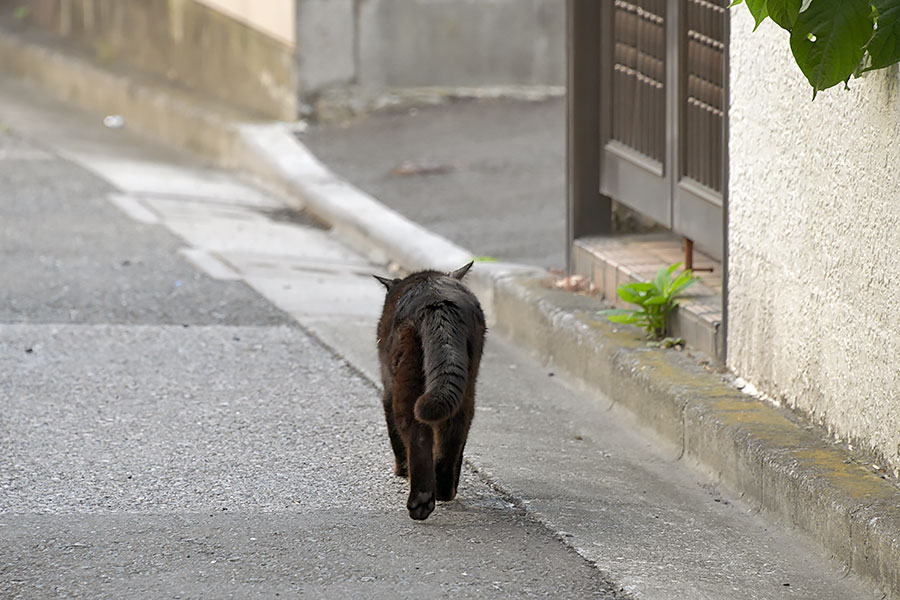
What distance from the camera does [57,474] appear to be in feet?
16.2

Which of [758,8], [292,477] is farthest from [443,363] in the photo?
[758,8]

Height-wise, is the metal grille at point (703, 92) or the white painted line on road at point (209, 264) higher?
the metal grille at point (703, 92)

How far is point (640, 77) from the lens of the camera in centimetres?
684

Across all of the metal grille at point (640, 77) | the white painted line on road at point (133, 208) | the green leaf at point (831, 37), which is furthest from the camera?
the white painted line on road at point (133, 208)

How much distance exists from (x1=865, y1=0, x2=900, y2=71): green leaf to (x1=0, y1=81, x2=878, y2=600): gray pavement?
1.49m

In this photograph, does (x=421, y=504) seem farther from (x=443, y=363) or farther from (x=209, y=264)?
(x=209, y=264)

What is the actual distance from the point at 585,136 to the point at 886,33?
137 inches

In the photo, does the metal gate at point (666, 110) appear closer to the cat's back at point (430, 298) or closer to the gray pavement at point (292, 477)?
the gray pavement at point (292, 477)

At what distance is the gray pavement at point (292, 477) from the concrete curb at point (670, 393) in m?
0.10

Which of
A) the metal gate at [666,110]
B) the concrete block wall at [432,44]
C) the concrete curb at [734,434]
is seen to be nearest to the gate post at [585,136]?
the metal gate at [666,110]

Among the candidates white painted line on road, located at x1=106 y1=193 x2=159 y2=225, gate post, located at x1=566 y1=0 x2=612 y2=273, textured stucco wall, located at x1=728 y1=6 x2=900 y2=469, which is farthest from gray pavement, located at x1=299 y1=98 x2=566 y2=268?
textured stucco wall, located at x1=728 y1=6 x2=900 y2=469

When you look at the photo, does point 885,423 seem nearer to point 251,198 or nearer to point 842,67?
point 842,67

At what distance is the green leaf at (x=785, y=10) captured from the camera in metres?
3.68

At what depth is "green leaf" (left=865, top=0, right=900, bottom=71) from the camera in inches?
149
